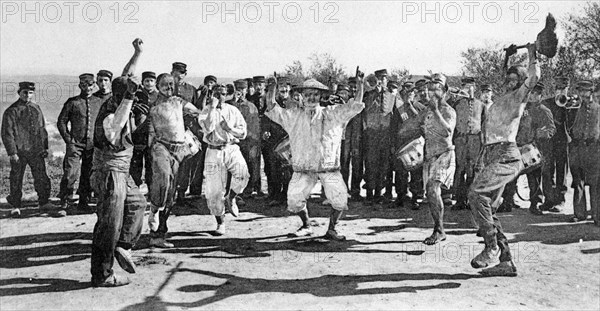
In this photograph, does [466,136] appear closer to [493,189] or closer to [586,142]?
[586,142]

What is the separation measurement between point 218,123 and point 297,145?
4.03 ft

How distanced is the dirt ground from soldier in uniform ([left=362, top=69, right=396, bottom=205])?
3.75 feet

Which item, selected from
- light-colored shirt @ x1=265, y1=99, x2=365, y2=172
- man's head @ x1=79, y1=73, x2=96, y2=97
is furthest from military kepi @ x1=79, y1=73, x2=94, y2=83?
light-colored shirt @ x1=265, y1=99, x2=365, y2=172

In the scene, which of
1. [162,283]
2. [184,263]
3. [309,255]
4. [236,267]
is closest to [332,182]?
[309,255]

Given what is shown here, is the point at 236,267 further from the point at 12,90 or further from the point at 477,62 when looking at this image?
the point at 477,62

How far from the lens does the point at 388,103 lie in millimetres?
9469

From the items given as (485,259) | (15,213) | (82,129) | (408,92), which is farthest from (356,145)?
(15,213)

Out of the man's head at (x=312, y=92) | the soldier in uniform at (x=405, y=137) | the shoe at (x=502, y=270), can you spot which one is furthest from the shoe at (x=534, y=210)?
the man's head at (x=312, y=92)

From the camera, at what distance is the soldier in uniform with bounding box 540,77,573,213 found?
9070 mm

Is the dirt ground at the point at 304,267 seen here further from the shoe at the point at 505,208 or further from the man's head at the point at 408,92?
the man's head at the point at 408,92

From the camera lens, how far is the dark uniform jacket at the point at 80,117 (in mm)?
8719

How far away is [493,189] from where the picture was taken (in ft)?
18.6

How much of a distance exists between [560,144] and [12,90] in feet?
35.0

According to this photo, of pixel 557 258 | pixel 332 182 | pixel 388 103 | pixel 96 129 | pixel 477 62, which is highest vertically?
pixel 477 62
